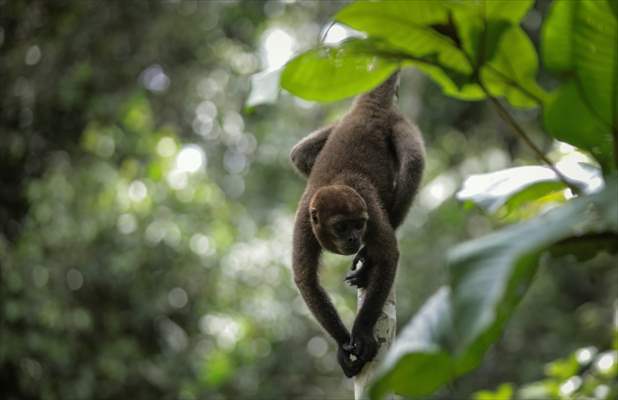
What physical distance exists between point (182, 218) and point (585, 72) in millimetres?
8199

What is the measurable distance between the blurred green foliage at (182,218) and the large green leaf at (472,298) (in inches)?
316

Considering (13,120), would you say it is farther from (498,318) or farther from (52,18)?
(498,318)

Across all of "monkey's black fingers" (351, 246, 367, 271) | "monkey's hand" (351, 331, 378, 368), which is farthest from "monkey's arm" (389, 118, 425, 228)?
"monkey's hand" (351, 331, 378, 368)

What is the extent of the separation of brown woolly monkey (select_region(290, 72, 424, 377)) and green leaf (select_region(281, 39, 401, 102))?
146 centimetres

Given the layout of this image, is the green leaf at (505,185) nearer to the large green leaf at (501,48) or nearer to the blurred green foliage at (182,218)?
the large green leaf at (501,48)

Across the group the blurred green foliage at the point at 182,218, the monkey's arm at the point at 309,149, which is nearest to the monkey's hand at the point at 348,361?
the monkey's arm at the point at 309,149

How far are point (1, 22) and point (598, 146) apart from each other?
1147 cm

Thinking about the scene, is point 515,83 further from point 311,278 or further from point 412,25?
point 311,278

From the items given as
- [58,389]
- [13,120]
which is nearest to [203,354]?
[58,389]

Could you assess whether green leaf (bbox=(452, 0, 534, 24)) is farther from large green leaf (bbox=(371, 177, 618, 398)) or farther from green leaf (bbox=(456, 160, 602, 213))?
large green leaf (bbox=(371, 177, 618, 398))

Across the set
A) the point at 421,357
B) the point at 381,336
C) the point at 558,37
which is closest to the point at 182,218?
the point at 381,336

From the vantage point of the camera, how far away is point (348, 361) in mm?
3607

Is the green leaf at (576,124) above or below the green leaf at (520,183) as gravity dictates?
above

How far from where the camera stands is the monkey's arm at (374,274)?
11.7 feet
